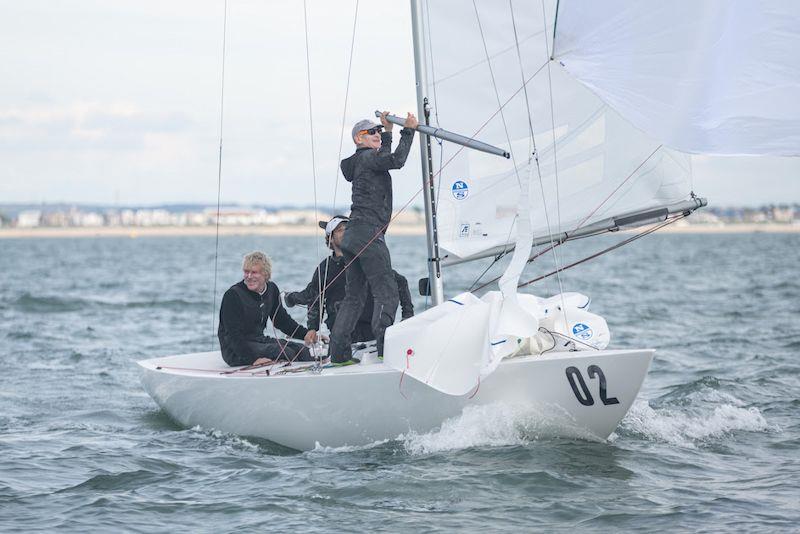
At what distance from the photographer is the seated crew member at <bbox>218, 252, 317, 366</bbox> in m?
7.62

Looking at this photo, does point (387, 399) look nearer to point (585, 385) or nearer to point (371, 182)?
point (585, 385)

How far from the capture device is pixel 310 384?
6.76m

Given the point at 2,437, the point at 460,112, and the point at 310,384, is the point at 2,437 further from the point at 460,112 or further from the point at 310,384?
the point at 460,112

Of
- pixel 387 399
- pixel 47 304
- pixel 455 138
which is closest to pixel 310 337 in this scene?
pixel 387 399

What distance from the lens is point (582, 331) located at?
22.4ft

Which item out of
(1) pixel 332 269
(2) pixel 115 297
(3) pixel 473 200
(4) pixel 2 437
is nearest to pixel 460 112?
(3) pixel 473 200

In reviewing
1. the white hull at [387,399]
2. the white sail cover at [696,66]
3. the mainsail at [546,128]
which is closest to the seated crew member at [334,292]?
the mainsail at [546,128]

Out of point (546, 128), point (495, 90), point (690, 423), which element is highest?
point (495, 90)

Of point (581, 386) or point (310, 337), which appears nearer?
point (581, 386)

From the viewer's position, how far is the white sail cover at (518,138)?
290 inches

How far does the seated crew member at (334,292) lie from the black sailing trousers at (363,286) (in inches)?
6.5

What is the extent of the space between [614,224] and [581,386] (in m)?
1.58

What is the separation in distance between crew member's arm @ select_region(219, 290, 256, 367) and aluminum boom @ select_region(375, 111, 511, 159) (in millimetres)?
1793

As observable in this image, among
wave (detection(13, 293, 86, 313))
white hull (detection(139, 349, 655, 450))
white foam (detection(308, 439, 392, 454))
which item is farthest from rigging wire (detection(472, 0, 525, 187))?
wave (detection(13, 293, 86, 313))
